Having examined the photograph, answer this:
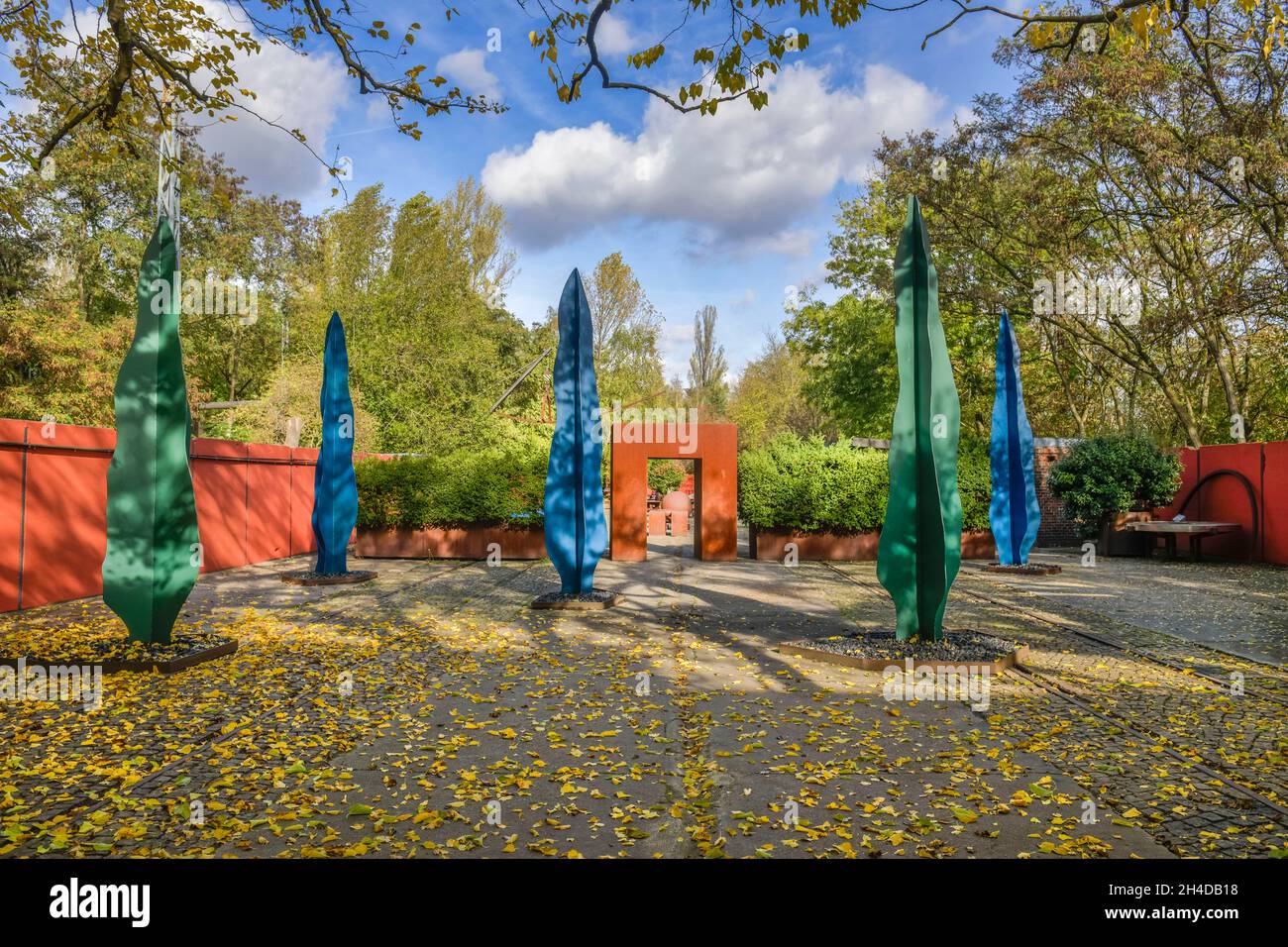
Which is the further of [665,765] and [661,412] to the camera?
[661,412]

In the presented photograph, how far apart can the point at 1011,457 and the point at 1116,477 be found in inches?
200

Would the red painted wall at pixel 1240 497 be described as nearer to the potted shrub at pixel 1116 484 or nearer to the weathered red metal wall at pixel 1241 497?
the weathered red metal wall at pixel 1241 497

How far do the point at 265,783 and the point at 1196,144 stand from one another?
17294 millimetres

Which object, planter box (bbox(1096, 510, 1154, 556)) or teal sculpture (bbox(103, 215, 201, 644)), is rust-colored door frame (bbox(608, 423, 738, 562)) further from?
teal sculpture (bbox(103, 215, 201, 644))

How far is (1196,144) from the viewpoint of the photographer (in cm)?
1403

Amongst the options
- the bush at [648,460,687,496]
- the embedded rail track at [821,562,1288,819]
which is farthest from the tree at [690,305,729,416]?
the embedded rail track at [821,562,1288,819]

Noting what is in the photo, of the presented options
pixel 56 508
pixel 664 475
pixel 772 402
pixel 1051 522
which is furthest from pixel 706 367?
Result: pixel 56 508

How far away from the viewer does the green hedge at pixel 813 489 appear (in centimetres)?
1583

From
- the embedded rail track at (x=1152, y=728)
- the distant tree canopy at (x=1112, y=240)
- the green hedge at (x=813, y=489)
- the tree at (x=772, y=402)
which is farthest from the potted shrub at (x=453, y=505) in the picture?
the tree at (x=772, y=402)

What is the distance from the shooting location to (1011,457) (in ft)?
41.2

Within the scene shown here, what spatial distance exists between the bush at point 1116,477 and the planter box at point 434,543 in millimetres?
11130

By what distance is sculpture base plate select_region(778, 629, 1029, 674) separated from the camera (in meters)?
5.92
